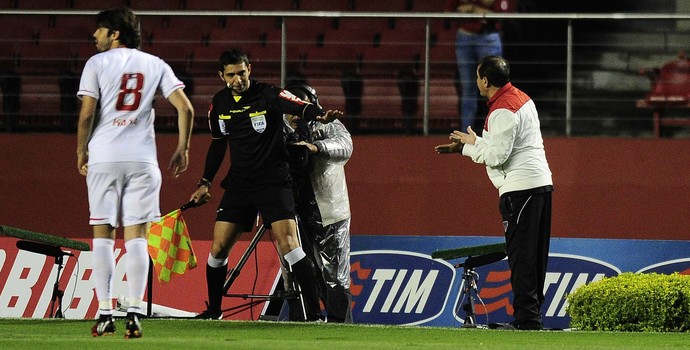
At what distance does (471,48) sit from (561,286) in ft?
8.03

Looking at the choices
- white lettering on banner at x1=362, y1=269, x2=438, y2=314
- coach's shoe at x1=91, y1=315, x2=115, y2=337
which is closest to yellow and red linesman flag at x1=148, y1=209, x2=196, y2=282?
white lettering on banner at x1=362, y1=269, x2=438, y2=314

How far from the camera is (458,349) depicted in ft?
22.1

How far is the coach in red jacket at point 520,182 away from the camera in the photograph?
8.28 meters

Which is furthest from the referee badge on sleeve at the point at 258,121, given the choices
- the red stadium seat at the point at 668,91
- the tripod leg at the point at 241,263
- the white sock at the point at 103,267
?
the red stadium seat at the point at 668,91

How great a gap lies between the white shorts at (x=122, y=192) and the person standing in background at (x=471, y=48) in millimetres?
5044

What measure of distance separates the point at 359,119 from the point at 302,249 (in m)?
3.37

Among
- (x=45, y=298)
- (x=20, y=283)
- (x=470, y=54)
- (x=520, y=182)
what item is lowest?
(x=45, y=298)

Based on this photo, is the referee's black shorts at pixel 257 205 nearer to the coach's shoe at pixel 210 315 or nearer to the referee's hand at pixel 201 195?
the referee's hand at pixel 201 195

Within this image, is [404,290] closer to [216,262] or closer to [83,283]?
[216,262]

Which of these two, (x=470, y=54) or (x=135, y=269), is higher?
(x=470, y=54)

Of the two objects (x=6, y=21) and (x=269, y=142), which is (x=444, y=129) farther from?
(x=6, y=21)

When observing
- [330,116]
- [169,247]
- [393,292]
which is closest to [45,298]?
[169,247]

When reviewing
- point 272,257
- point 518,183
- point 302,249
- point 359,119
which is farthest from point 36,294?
point 518,183

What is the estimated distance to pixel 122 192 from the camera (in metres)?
7.03
